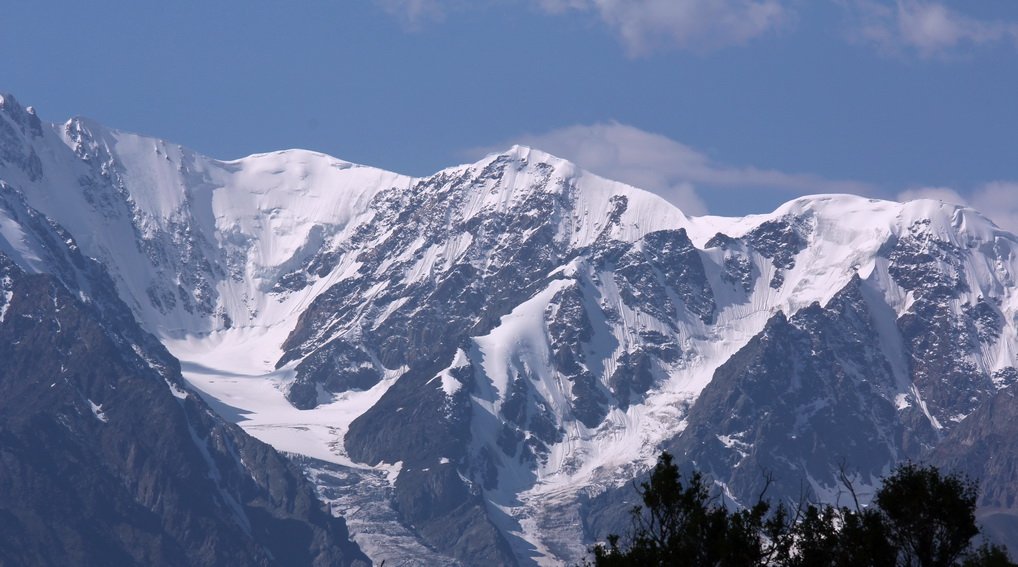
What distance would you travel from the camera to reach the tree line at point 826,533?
352 feet

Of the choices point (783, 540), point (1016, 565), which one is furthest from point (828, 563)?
point (1016, 565)

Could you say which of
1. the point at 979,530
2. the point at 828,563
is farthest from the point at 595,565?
the point at 979,530

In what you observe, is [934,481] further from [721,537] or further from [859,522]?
[721,537]

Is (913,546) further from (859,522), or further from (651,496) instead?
(651,496)

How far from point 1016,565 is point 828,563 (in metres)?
9.97

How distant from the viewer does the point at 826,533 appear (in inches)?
4291

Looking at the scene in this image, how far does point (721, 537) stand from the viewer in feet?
356

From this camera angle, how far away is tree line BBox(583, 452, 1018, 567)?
107312 millimetres

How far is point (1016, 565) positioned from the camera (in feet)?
359

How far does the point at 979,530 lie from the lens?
108312mm

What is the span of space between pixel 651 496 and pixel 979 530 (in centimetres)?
1646

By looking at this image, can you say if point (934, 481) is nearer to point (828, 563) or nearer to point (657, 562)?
point (828, 563)

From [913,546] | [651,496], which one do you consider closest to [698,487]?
[651,496]

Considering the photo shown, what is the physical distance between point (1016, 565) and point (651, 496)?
18519 mm
